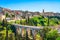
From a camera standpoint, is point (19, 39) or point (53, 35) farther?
point (19, 39)

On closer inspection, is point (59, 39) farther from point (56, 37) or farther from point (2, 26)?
point (2, 26)

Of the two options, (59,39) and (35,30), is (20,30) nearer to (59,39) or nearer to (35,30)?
(35,30)

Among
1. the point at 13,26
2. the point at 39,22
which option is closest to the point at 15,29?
the point at 13,26

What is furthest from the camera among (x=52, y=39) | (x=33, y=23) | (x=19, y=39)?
(x=33, y=23)

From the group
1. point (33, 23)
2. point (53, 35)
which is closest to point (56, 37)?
point (53, 35)

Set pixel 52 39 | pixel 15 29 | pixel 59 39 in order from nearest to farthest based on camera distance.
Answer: pixel 59 39 < pixel 52 39 < pixel 15 29

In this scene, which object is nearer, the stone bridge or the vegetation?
the vegetation

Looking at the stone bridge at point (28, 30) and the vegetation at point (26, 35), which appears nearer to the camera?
the vegetation at point (26, 35)

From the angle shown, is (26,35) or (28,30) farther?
(28,30)

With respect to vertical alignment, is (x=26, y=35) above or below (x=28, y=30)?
below
